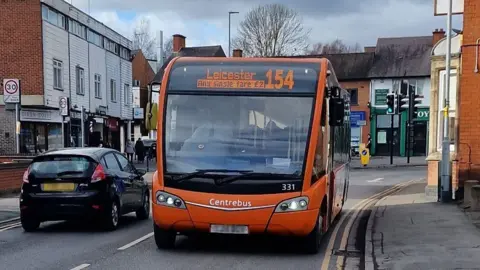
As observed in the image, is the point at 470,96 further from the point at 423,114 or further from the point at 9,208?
the point at 423,114

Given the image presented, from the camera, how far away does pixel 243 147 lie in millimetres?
8359

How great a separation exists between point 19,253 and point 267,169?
3990mm

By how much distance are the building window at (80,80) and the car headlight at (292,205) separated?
2480cm

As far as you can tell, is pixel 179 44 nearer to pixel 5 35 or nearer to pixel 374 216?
pixel 5 35

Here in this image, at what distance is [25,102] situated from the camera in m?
26.4

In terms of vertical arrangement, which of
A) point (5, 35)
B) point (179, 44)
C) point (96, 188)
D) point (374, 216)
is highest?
point (179, 44)

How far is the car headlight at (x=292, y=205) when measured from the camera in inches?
314

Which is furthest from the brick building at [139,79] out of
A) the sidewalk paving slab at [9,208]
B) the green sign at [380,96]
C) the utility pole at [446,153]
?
the utility pole at [446,153]

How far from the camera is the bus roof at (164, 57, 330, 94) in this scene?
8.67 meters

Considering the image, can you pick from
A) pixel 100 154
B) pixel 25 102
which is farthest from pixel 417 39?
pixel 100 154

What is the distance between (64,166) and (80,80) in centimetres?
2157

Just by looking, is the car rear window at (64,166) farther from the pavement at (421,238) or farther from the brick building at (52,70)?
the brick building at (52,70)

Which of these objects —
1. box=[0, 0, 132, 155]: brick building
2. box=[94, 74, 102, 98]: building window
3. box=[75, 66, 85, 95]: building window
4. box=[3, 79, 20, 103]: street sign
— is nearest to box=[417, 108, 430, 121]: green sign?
box=[0, 0, 132, 155]: brick building

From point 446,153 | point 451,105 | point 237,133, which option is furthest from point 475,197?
point 237,133
